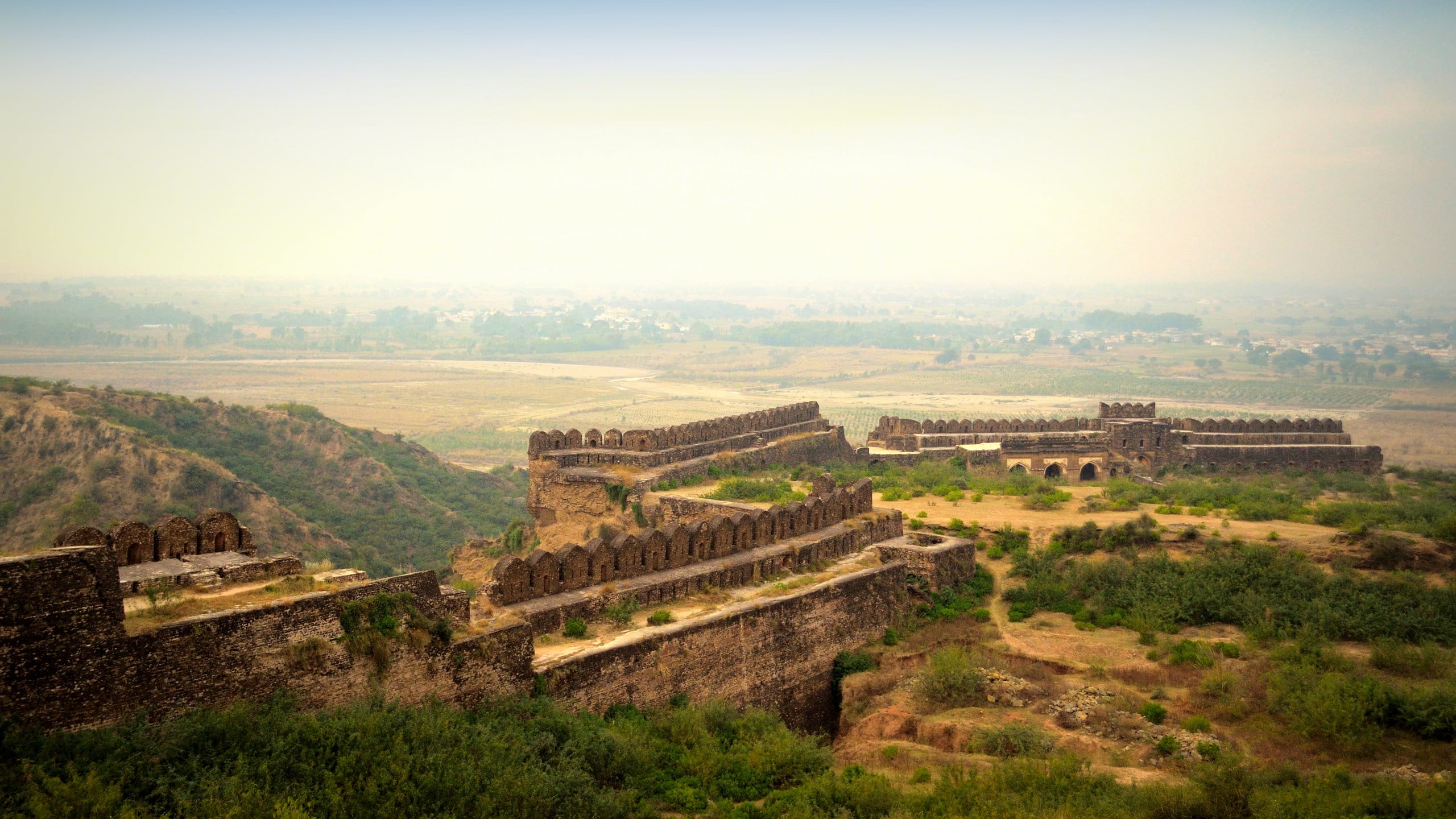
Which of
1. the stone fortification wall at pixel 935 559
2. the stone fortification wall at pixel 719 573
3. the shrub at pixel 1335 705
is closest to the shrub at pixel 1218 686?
the shrub at pixel 1335 705

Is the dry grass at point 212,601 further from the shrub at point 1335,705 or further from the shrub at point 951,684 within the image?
the shrub at point 1335,705

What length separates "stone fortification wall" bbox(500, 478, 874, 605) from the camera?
43.1ft

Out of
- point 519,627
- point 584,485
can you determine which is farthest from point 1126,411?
point 519,627

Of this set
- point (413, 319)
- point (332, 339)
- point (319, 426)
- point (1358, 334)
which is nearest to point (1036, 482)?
point (319, 426)

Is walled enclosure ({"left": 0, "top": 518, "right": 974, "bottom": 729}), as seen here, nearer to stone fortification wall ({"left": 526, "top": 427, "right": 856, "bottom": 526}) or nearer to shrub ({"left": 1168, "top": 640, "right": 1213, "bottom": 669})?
shrub ({"left": 1168, "top": 640, "right": 1213, "bottom": 669})

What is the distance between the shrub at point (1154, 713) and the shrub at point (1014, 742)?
1.63m

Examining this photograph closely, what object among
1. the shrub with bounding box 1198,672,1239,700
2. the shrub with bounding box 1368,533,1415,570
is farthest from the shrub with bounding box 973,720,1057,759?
the shrub with bounding box 1368,533,1415,570

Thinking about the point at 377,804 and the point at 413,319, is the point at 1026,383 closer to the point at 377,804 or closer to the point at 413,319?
the point at 377,804

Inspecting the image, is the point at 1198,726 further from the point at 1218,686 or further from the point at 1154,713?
the point at 1218,686

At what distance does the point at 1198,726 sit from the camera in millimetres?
13344

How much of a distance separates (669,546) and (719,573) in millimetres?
805

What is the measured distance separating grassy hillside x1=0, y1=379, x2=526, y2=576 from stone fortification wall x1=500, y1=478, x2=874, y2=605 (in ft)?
44.0

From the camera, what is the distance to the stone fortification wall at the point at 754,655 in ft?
40.3

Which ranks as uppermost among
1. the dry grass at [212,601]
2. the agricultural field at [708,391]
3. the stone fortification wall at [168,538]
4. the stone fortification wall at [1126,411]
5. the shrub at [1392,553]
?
the stone fortification wall at [168,538]
